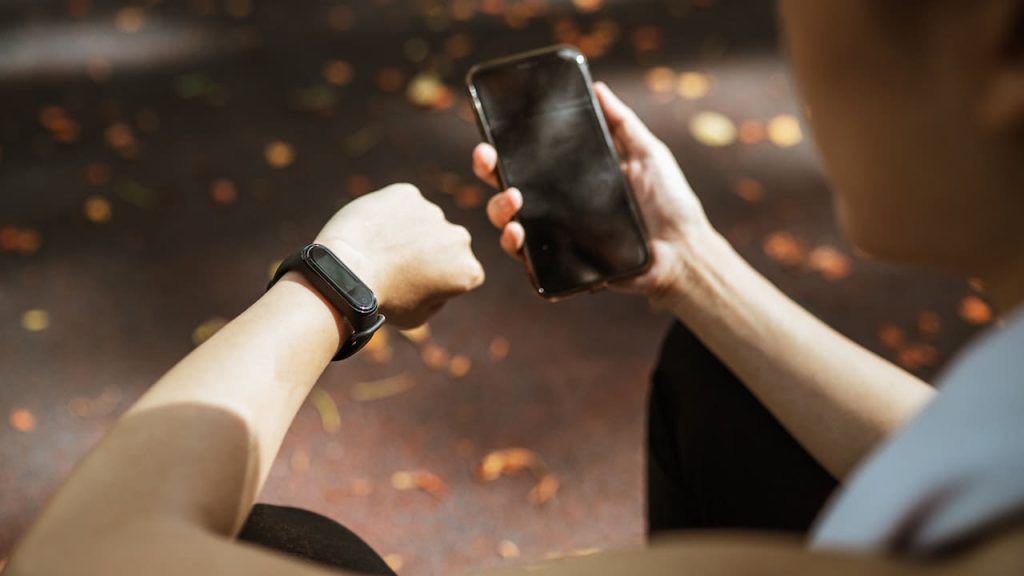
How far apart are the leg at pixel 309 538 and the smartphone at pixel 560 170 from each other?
0.58 m

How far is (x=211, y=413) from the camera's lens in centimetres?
115

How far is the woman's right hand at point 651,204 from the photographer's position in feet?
5.69

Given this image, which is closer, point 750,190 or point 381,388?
point 381,388

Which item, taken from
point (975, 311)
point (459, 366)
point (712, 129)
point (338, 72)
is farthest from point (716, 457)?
point (338, 72)

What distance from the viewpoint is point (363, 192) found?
3160 millimetres

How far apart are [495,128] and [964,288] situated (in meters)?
1.92

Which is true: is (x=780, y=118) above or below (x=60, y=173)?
below

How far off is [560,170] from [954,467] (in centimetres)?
117

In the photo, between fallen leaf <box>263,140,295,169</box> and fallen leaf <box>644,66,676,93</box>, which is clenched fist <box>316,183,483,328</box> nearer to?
fallen leaf <box>263,140,295,169</box>

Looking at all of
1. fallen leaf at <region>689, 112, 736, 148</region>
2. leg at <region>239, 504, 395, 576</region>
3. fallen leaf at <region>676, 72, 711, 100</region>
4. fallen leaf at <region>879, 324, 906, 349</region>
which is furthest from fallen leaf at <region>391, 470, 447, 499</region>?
fallen leaf at <region>676, 72, 711, 100</region>

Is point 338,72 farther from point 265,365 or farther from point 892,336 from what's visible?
point 265,365

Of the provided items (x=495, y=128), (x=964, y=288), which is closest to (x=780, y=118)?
(x=964, y=288)

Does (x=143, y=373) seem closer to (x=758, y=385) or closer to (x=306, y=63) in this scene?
(x=306, y=63)

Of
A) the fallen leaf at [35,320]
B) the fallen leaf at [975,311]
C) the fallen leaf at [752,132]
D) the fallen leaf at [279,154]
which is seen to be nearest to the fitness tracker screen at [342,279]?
the fallen leaf at [35,320]
